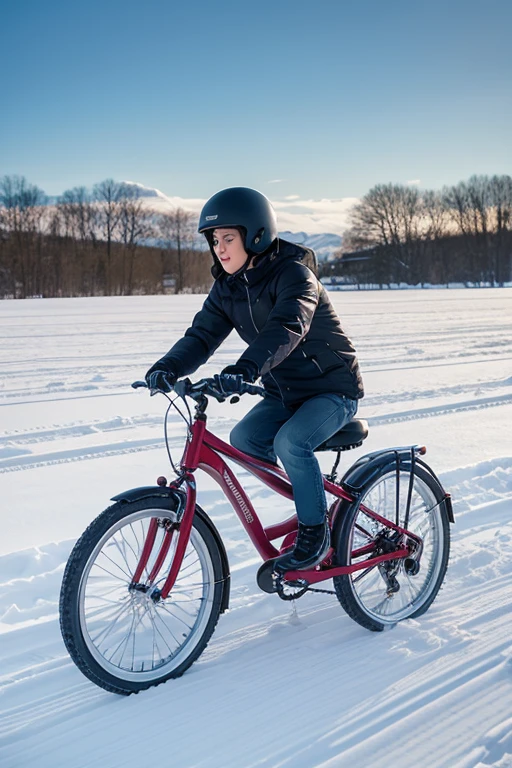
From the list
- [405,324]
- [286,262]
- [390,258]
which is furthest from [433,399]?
[390,258]

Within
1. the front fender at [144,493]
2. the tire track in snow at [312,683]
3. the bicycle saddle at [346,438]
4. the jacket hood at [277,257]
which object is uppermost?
the jacket hood at [277,257]

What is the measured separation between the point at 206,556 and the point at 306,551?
1.41 feet

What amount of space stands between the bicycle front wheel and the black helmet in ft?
3.74

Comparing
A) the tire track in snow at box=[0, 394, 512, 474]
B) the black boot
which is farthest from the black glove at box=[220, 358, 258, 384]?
the tire track in snow at box=[0, 394, 512, 474]

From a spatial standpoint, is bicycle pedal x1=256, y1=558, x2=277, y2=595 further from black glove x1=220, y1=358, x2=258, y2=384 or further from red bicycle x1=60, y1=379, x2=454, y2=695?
black glove x1=220, y1=358, x2=258, y2=384

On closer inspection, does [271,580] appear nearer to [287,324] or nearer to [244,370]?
[244,370]

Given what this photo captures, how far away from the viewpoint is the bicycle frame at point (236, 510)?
2.61m

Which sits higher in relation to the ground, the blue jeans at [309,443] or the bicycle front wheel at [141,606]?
the blue jeans at [309,443]

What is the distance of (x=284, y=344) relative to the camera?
2.62 metres

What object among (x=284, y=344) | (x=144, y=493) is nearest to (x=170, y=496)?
(x=144, y=493)

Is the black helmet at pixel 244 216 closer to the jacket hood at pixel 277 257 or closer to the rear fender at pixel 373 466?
the jacket hood at pixel 277 257

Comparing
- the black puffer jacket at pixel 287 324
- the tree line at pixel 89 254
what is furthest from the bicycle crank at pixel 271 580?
the tree line at pixel 89 254

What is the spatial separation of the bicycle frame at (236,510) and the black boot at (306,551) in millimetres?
48

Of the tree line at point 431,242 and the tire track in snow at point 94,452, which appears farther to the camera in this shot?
the tree line at point 431,242
